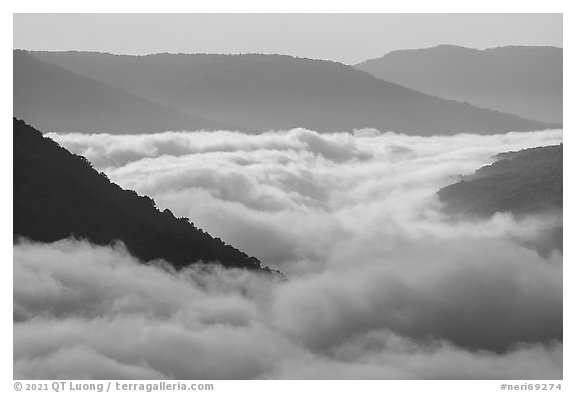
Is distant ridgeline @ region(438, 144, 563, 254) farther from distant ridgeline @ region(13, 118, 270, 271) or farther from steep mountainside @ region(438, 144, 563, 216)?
distant ridgeline @ region(13, 118, 270, 271)

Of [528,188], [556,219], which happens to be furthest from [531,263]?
[528,188]

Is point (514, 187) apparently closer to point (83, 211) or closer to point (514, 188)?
point (514, 188)

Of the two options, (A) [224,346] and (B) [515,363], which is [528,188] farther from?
(A) [224,346]

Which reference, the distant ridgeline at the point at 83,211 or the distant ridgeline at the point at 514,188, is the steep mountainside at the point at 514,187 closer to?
the distant ridgeline at the point at 514,188

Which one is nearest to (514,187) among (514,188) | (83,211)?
(514,188)

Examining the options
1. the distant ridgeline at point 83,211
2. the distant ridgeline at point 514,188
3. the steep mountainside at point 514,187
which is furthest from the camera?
the steep mountainside at point 514,187

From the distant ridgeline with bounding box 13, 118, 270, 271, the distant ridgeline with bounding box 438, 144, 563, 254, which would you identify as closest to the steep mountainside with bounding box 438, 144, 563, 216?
the distant ridgeline with bounding box 438, 144, 563, 254

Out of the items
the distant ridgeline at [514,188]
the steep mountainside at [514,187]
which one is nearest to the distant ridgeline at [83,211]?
the distant ridgeline at [514,188]
